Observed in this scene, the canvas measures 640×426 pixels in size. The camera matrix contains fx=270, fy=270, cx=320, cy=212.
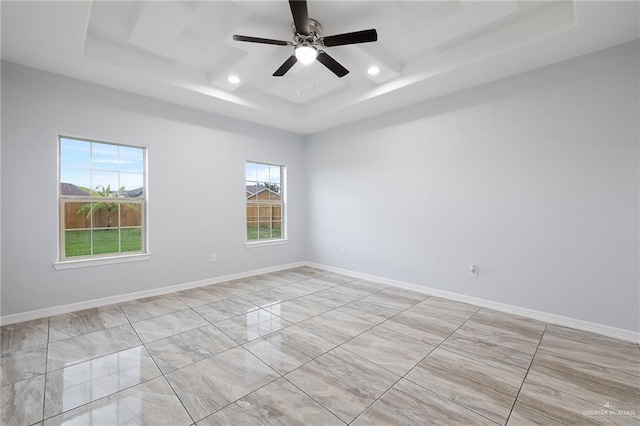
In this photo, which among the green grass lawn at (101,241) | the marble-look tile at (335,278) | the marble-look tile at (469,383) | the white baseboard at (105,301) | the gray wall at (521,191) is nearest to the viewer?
the marble-look tile at (469,383)

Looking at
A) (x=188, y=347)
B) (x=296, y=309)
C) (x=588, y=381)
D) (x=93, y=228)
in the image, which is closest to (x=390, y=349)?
(x=296, y=309)

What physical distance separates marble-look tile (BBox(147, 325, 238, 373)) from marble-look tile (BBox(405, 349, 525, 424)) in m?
1.66

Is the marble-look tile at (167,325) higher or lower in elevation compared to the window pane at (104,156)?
lower

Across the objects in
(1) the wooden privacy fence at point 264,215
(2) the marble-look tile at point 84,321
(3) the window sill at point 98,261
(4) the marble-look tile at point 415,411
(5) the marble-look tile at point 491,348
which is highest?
(1) the wooden privacy fence at point 264,215

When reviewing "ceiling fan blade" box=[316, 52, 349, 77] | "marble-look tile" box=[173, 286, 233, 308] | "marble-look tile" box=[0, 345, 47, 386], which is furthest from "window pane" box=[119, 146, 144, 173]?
"ceiling fan blade" box=[316, 52, 349, 77]

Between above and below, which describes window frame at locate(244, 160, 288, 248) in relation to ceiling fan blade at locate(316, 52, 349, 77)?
below

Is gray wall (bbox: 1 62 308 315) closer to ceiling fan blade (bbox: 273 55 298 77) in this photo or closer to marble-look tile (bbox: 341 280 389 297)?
marble-look tile (bbox: 341 280 389 297)

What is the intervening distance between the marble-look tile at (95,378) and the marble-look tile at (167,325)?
13.2 inches

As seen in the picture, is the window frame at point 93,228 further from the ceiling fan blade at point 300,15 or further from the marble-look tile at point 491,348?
the marble-look tile at point 491,348

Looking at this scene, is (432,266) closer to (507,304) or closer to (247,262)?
(507,304)

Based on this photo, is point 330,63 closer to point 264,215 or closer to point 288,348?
point 288,348

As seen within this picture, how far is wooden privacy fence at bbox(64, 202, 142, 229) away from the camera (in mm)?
3330

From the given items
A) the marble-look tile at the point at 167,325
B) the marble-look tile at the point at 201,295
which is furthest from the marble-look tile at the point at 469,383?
the marble-look tile at the point at 201,295

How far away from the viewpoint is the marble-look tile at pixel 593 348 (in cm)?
221
